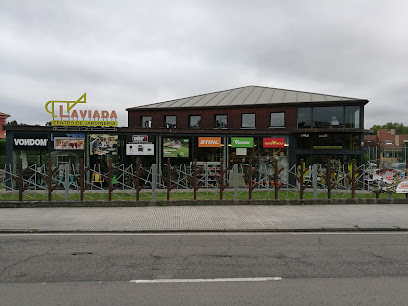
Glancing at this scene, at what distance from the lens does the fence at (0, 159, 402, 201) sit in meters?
14.1

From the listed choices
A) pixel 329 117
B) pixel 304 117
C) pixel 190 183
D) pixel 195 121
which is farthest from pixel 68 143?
pixel 329 117

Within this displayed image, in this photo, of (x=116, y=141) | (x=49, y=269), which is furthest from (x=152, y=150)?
(x=49, y=269)

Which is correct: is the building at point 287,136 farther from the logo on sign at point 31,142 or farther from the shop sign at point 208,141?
the logo on sign at point 31,142

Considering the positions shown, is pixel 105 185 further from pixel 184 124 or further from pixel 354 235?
pixel 354 235

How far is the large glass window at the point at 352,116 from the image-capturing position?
1989 cm

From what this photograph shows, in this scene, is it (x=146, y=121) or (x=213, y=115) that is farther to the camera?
(x=146, y=121)

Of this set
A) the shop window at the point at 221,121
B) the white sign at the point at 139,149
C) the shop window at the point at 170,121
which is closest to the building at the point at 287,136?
the white sign at the point at 139,149

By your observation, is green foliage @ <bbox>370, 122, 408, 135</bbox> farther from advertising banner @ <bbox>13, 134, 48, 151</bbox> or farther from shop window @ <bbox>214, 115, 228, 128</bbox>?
advertising banner @ <bbox>13, 134, 48, 151</bbox>

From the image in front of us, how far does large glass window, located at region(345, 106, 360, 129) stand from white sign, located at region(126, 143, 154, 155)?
13.1 m

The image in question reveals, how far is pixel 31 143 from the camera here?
1764 centimetres

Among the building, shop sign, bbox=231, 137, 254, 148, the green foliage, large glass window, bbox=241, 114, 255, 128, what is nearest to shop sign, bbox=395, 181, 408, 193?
the building

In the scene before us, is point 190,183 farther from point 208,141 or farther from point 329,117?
point 329,117

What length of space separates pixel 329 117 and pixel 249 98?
6.85 metres

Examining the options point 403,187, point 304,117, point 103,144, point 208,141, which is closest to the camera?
point 403,187
